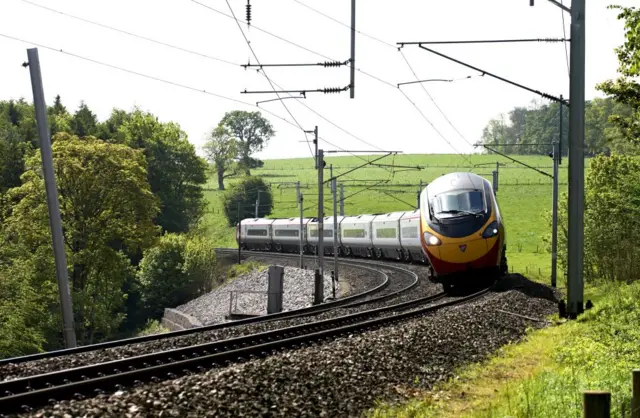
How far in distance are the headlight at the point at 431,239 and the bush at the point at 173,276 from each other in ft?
132

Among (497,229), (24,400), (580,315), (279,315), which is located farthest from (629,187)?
(24,400)

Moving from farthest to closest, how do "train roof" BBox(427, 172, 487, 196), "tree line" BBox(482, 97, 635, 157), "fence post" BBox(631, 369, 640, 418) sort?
1. "tree line" BBox(482, 97, 635, 157)
2. "train roof" BBox(427, 172, 487, 196)
3. "fence post" BBox(631, 369, 640, 418)

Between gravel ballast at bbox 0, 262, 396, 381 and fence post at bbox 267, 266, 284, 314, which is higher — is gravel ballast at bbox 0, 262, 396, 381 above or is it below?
above

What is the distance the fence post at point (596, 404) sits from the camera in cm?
536

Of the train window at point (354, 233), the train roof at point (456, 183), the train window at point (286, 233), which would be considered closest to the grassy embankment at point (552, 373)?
the train roof at point (456, 183)

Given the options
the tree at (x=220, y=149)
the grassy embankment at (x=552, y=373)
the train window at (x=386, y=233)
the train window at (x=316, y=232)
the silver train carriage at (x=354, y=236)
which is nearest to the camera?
the grassy embankment at (x=552, y=373)

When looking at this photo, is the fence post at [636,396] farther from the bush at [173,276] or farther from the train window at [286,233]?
the bush at [173,276]

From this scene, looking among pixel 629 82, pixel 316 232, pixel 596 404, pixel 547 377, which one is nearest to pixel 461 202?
pixel 629 82

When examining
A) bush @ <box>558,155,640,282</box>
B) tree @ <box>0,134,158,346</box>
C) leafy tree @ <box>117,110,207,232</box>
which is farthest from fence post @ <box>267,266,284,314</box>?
leafy tree @ <box>117,110,207,232</box>

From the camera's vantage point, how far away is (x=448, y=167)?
117 meters

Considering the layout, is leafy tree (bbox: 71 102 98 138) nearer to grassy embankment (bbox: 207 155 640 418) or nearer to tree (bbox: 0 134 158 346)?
tree (bbox: 0 134 158 346)

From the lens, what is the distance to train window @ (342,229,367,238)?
5175 centimetres

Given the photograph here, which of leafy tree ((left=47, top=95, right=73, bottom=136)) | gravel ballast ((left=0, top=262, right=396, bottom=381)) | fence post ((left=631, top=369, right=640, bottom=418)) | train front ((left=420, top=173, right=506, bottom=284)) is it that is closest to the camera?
→ fence post ((left=631, top=369, right=640, bottom=418))

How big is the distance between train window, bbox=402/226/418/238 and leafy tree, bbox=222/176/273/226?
51.0 metres
